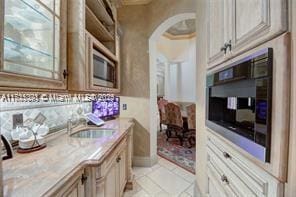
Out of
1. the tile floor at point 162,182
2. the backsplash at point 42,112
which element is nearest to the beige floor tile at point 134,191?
the tile floor at point 162,182

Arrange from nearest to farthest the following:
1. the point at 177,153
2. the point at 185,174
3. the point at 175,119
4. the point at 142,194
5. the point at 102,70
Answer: the point at 102,70 → the point at 142,194 → the point at 185,174 → the point at 177,153 → the point at 175,119

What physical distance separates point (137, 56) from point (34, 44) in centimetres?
248

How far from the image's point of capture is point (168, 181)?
2887 millimetres

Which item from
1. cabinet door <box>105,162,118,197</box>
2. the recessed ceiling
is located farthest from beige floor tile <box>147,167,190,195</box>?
the recessed ceiling

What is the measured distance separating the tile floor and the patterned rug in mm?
192

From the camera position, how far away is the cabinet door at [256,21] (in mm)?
668

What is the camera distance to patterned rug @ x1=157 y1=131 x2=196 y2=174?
3.56m

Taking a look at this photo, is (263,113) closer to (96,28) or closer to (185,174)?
(96,28)

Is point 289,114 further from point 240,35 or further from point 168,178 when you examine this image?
point 168,178

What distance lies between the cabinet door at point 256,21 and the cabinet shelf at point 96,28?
1141 millimetres

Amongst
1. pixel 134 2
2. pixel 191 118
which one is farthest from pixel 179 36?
pixel 134 2

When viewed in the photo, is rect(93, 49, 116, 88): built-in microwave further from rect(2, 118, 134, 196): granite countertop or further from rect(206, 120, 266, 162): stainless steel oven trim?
rect(206, 120, 266, 162): stainless steel oven trim

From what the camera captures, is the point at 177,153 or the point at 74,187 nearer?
the point at 74,187

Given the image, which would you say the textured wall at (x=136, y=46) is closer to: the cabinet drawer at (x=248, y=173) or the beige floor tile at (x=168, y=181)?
the beige floor tile at (x=168, y=181)
